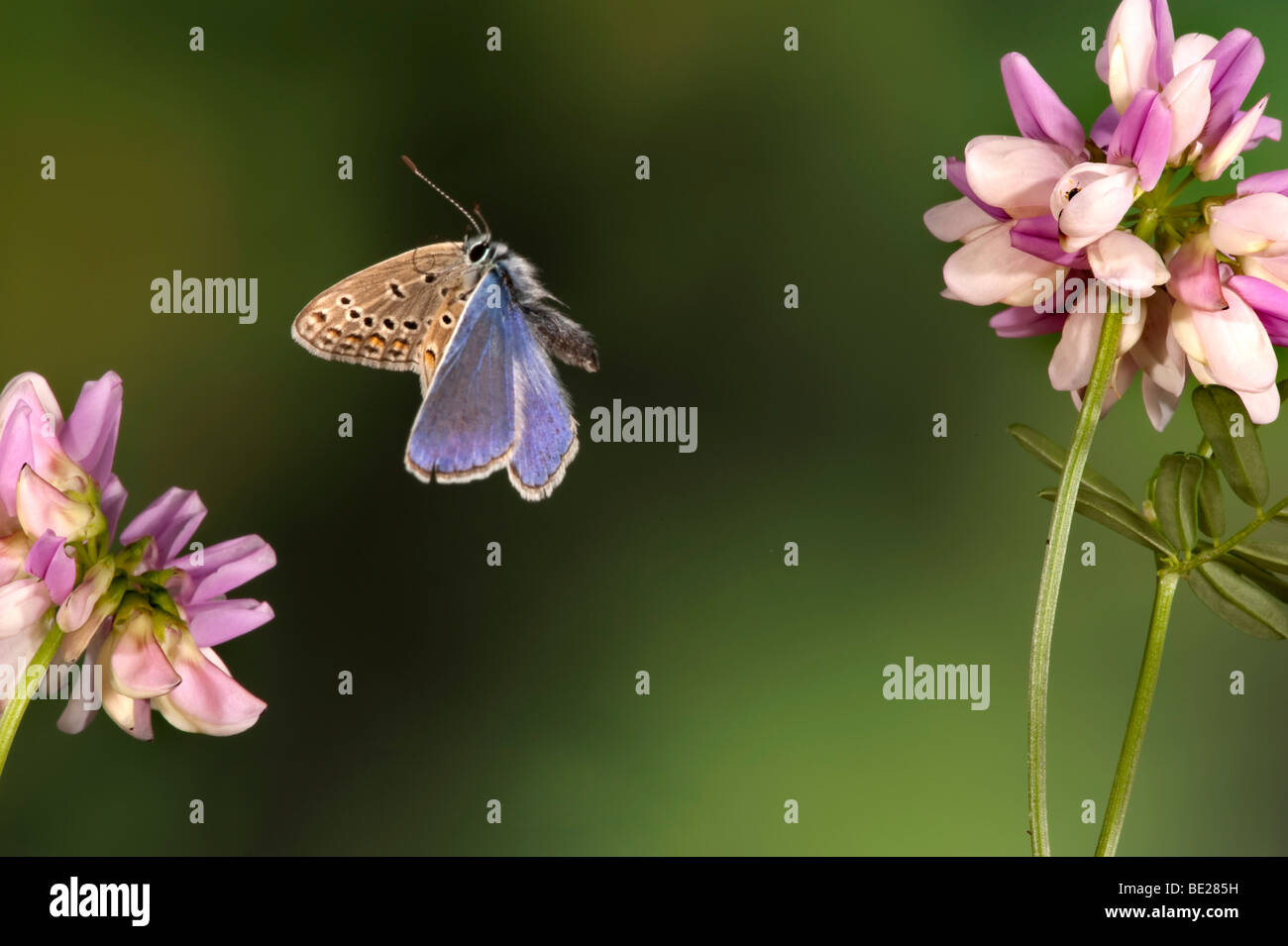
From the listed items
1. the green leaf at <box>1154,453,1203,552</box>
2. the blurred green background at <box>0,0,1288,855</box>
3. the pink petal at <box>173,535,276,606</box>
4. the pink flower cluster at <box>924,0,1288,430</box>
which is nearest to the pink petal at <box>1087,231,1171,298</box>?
the pink flower cluster at <box>924,0,1288,430</box>

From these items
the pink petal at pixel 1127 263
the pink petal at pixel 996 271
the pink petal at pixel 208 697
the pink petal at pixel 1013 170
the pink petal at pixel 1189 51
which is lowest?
the pink petal at pixel 208 697

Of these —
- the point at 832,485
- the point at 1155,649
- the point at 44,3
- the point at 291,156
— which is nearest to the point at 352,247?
the point at 291,156

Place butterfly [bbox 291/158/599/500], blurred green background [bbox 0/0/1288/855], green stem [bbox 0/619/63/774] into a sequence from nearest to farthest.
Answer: green stem [bbox 0/619/63/774], butterfly [bbox 291/158/599/500], blurred green background [bbox 0/0/1288/855]

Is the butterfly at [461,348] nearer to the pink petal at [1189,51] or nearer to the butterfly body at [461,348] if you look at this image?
the butterfly body at [461,348]

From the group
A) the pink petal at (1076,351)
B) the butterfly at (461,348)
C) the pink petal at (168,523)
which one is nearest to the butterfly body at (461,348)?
the butterfly at (461,348)

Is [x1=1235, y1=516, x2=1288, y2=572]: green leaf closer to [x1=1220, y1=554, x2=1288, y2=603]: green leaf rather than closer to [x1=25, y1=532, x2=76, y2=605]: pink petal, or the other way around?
[x1=1220, y1=554, x2=1288, y2=603]: green leaf

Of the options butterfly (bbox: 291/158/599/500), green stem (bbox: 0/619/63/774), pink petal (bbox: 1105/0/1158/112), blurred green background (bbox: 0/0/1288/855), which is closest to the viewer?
green stem (bbox: 0/619/63/774)

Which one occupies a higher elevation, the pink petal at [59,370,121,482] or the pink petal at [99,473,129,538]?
the pink petal at [59,370,121,482]
